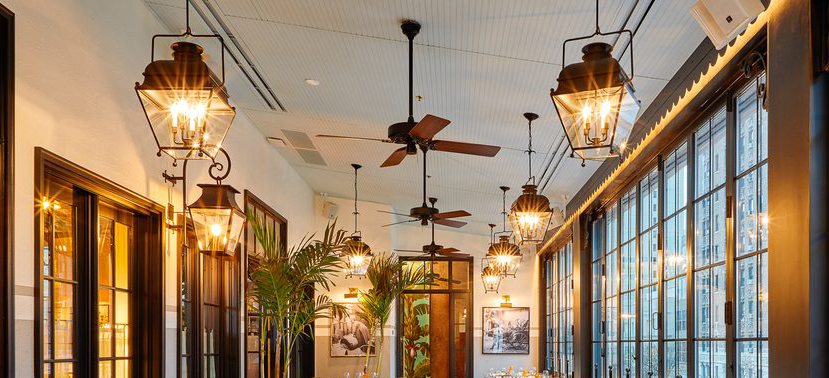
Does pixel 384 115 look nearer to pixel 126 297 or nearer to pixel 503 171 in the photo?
pixel 503 171

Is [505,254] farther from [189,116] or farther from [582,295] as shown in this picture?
[189,116]

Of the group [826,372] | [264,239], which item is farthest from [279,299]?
[826,372]

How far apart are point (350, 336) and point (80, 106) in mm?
10656

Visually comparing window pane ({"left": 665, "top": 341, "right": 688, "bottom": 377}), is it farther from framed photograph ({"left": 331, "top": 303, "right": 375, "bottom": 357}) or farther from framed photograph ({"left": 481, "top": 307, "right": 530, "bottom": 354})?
framed photograph ({"left": 481, "top": 307, "right": 530, "bottom": 354})

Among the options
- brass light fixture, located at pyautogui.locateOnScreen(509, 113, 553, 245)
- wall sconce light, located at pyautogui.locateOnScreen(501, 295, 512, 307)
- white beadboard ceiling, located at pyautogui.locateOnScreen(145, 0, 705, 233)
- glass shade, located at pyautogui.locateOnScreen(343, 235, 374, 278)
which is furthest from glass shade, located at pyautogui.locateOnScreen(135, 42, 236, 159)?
wall sconce light, located at pyautogui.locateOnScreen(501, 295, 512, 307)

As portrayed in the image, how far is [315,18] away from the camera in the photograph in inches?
233

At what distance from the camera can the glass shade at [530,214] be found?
801 cm

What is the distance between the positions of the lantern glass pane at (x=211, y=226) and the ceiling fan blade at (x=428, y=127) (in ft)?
4.80

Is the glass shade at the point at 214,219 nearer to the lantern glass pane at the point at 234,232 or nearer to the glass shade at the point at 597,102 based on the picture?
the lantern glass pane at the point at 234,232

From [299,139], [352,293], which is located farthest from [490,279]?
[299,139]

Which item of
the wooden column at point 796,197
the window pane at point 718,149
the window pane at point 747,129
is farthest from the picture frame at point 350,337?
the wooden column at point 796,197

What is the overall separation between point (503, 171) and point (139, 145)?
194 inches

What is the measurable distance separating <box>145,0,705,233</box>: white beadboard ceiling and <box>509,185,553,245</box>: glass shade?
2.03ft

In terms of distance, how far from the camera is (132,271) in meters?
6.77
